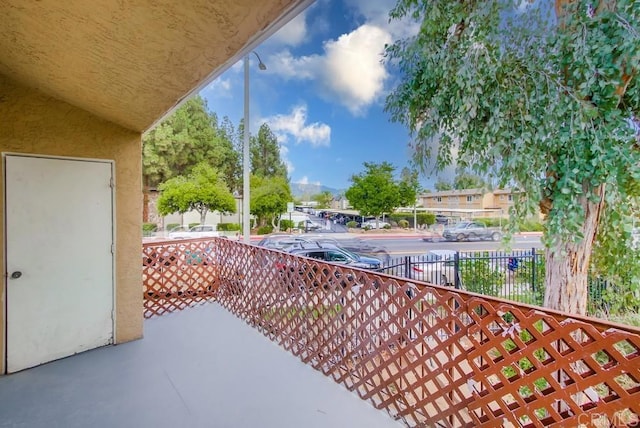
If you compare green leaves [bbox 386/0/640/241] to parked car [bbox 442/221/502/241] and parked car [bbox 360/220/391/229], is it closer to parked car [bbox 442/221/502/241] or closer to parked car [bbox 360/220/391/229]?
parked car [bbox 442/221/502/241]

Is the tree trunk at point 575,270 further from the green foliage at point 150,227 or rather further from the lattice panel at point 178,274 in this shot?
the green foliage at point 150,227

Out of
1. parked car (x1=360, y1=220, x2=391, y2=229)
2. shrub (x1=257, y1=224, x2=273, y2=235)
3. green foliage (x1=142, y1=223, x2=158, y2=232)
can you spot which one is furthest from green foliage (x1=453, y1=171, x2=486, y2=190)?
green foliage (x1=142, y1=223, x2=158, y2=232)

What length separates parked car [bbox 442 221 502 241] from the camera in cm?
1352

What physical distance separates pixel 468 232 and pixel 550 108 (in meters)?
Result: 11.9

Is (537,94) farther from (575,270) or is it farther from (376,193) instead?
(376,193)

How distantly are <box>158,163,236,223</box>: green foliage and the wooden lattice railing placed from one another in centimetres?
1092

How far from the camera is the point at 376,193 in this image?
15.0 metres

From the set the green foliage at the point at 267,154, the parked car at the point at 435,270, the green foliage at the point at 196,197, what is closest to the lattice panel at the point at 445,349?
the parked car at the point at 435,270

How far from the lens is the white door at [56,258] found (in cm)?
271

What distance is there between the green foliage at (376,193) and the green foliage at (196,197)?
20.0ft

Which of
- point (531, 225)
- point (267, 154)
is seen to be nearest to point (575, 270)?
point (531, 225)

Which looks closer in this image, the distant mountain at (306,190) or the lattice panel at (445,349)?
the lattice panel at (445,349)

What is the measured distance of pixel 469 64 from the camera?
3.77m

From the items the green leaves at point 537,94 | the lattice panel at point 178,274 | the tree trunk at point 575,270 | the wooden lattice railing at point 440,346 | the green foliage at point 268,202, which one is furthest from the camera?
the green foliage at point 268,202
